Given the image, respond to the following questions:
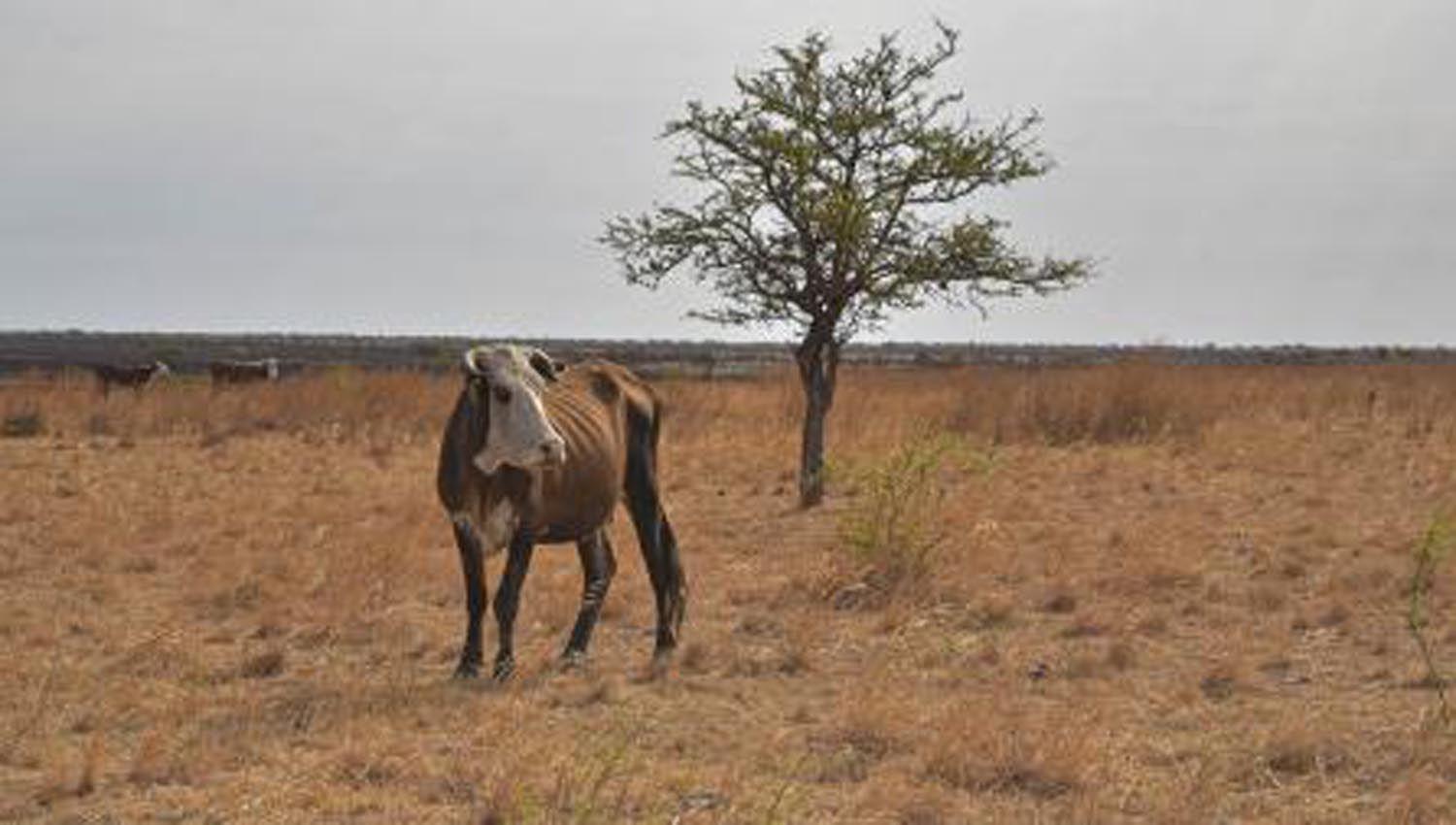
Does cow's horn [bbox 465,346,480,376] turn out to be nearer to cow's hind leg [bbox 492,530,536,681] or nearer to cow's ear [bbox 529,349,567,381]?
cow's ear [bbox 529,349,567,381]

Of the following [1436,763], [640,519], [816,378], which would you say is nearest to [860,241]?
[816,378]

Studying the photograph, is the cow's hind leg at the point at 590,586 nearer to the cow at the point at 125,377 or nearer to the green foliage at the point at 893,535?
the green foliage at the point at 893,535

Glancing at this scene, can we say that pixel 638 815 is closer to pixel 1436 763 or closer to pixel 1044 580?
pixel 1436 763

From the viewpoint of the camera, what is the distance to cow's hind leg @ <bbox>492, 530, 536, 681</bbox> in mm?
8727

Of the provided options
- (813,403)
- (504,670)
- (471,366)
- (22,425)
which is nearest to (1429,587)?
(504,670)

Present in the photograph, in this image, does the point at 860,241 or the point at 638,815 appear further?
the point at 860,241

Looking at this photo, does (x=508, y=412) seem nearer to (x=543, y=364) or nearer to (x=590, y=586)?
(x=543, y=364)

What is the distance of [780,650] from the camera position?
9.68 meters

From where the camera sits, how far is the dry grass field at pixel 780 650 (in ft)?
21.6

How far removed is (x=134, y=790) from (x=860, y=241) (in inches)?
463

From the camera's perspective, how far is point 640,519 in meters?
9.90

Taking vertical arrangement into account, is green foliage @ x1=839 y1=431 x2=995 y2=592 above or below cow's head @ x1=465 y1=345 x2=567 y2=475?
below

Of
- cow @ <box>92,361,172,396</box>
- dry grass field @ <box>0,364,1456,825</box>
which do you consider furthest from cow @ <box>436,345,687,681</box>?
cow @ <box>92,361,172,396</box>

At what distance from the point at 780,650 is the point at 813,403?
8191 mm
